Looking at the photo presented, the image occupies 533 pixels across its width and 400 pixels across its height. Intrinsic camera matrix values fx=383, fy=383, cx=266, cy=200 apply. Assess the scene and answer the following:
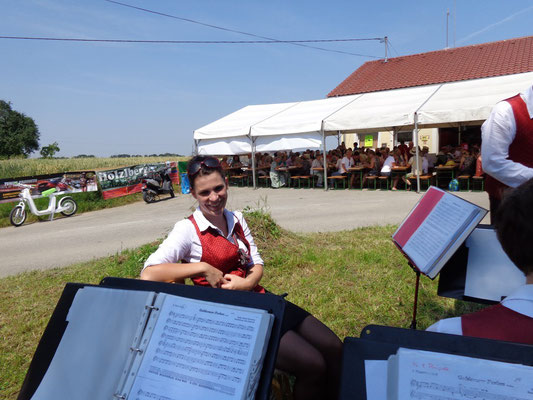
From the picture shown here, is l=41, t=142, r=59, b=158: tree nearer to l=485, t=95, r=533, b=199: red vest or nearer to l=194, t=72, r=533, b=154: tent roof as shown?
l=194, t=72, r=533, b=154: tent roof

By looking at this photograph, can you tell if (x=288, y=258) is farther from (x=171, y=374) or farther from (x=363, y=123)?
(x=363, y=123)

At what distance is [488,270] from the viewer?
2066 mm

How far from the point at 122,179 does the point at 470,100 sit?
12152mm

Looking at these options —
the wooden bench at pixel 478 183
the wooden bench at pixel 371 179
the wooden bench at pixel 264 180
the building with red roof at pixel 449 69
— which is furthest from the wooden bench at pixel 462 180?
the building with red roof at pixel 449 69

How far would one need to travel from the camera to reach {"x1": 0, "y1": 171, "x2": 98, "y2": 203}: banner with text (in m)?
11.3

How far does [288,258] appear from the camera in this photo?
5.13 metres

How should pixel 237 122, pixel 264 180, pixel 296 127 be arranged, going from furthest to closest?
pixel 264 180 → pixel 237 122 → pixel 296 127

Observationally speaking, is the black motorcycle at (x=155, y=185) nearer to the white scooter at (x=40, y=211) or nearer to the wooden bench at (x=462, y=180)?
the white scooter at (x=40, y=211)

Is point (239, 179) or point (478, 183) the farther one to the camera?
point (239, 179)

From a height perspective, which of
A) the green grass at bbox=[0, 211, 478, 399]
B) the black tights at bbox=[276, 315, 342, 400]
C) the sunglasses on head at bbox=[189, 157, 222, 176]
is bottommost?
the green grass at bbox=[0, 211, 478, 399]

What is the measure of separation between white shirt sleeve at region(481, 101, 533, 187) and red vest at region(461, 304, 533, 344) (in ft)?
5.43

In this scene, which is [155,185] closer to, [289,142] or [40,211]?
[40,211]

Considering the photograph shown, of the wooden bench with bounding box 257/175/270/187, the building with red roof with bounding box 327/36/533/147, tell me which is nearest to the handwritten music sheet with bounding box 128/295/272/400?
the wooden bench with bounding box 257/175/270/187

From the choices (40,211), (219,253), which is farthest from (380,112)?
(219,253)
